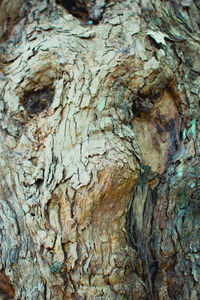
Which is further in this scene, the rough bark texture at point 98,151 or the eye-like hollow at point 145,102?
the eye-like hollow at point 145,102

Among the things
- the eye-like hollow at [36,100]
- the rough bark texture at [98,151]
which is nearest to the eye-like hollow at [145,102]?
the rough bark texture at [98,151]

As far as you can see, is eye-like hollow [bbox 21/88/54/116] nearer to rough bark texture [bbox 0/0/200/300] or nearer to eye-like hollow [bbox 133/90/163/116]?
rough bark texture [bbox 0/0/200/300]

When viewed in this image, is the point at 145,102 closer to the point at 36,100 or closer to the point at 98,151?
the point at 98,151

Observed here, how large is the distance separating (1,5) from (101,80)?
1158 mm

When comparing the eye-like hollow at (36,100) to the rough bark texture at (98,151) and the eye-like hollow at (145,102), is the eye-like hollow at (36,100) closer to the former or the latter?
the rough bark texture at (98,151)

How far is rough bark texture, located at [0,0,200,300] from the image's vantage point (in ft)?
5.63

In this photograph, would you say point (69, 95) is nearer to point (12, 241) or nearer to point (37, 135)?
point (37, 135)

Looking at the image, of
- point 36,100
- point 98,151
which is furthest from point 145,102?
point 36,100

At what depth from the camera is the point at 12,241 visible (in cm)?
180

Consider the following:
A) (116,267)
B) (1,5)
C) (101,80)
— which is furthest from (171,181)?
(1,5)

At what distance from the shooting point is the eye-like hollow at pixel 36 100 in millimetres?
2062

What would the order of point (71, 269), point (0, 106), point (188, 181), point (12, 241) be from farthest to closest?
point (0, 106) → point (188, 181) → point (12, 241) → point (71, 269)

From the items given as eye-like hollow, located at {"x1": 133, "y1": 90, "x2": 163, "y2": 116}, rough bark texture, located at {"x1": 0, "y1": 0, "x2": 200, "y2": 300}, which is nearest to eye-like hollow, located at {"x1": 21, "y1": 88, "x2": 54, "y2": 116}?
rough bark texture, located at {"x1": 0, "y1": 0, "x2": 200, "y2": 300}

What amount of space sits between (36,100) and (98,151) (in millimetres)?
685
